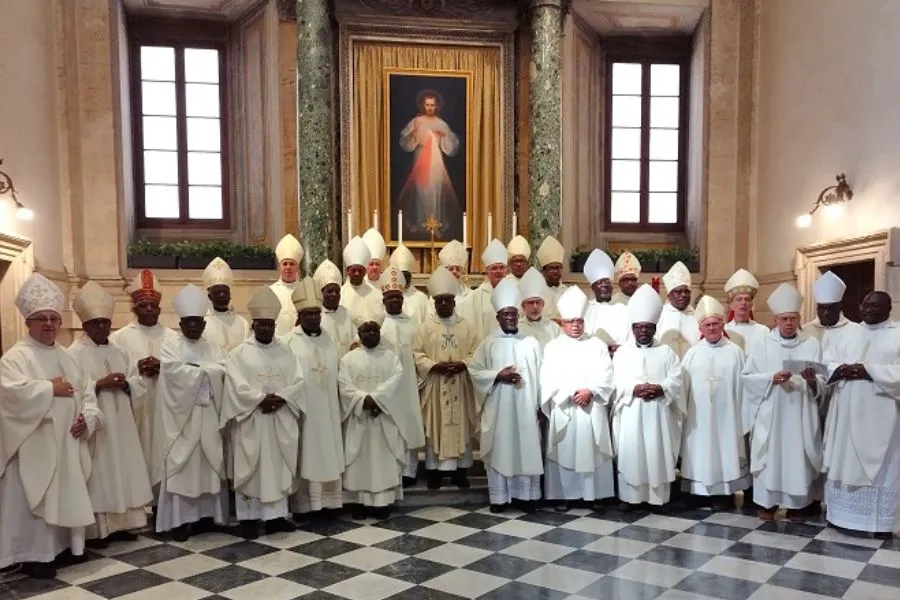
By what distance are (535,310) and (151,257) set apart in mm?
6169

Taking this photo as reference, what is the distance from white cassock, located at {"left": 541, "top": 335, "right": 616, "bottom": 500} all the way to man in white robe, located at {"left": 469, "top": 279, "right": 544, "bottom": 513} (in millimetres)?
144

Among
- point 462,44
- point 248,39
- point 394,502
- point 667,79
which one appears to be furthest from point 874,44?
point 248,39

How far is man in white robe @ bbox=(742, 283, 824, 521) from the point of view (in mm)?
6133

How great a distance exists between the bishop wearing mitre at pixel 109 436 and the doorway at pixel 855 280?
26.7 feet

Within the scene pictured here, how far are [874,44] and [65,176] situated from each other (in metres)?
10.2

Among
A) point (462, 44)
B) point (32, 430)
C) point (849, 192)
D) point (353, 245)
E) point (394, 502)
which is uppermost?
point (462, 44)

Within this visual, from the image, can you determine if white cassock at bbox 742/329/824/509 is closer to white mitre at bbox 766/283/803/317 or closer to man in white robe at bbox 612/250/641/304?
white mitre at bbox 766/283/803/317

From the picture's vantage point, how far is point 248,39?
11445mm

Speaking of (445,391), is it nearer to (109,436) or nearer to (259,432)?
(259,432)

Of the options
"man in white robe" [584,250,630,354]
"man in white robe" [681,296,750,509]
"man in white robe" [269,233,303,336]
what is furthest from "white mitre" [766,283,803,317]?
"man in white robe" [269,233,303,336]

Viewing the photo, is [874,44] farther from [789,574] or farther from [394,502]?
[394,502]

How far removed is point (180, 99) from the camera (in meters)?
11.5

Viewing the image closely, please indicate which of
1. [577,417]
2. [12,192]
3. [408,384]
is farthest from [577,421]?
[12,192]

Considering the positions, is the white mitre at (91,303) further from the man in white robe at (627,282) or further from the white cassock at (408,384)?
the man in white robe at (627,282)
